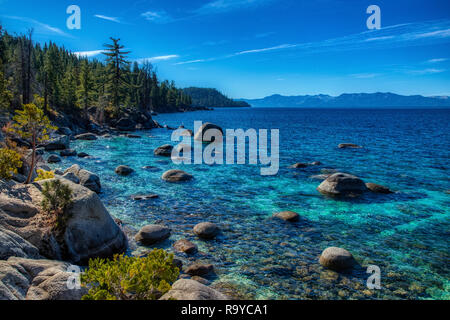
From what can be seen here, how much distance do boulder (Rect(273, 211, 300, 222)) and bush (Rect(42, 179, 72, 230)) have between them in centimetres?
1203

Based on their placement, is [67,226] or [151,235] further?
[151,235]

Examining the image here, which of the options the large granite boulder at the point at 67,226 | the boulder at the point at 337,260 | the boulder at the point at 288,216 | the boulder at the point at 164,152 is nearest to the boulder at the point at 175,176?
the boulder at the point at 288,216

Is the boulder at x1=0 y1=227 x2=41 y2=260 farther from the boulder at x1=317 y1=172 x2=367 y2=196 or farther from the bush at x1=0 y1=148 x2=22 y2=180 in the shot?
the boulder at x1=317 y1=172 x2=367 y2=196

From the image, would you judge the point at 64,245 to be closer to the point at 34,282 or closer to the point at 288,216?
the point at 34,282

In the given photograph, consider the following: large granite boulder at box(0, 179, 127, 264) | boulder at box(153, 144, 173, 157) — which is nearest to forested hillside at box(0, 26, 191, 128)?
boulder at box(153, 144, 173, 157)

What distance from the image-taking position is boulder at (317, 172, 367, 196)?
866 inches

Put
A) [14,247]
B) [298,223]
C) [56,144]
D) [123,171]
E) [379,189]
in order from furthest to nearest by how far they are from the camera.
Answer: [56,144] < [123,171] < [379,189] < [298,223] < [14,247]

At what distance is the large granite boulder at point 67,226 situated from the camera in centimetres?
1073

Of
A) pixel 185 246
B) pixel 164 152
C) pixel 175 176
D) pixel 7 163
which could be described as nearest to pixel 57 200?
pixel 7 163

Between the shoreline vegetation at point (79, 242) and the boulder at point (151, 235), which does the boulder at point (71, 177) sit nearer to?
the shoreline vegetation at point (79, 242)

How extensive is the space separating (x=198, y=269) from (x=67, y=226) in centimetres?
596

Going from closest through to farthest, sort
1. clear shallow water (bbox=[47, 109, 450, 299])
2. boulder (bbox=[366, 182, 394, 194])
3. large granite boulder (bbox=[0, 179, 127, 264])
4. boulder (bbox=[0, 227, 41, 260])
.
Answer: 1. boulder (bbox=[0, 227, 41, 260])
2. large granite boulder (bbox=[0, 179, 127, 264])
3. clear shallow water (bbox=[47, 109, 450, 299])
4. boulder (bbox=[366, 182, 394, 194])

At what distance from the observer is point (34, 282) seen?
772 cm

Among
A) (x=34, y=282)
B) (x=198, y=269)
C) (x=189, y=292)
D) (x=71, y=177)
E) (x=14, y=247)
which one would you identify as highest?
(x=71, y=177)
